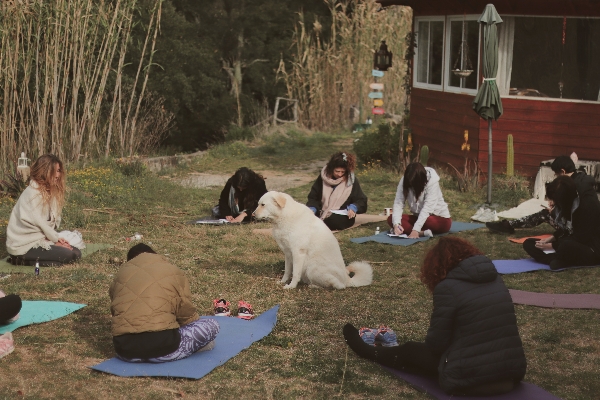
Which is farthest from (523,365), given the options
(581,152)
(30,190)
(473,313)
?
(581,152)

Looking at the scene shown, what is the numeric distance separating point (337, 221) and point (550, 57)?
19.3 feet

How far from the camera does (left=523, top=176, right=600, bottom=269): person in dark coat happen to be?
8.67 metres

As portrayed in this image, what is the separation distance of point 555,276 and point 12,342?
567cm

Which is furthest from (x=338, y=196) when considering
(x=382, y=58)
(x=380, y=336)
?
(x=382, y=58)

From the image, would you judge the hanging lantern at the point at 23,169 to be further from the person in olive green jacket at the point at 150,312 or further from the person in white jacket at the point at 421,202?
the person in olive green jacket at the point at 150,312

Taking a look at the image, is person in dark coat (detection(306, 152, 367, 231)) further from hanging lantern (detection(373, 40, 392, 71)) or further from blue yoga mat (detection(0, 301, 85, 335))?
hanging lantern (detection(373, 40, 392, 71))

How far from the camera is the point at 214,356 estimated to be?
237 inches

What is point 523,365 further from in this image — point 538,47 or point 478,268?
point 538,47

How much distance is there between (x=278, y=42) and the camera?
1148 inches

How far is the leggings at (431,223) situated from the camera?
10836 millimetres

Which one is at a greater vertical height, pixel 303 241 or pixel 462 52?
pixel 462 52

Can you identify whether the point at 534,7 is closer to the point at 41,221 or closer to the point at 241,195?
the point at 241,195

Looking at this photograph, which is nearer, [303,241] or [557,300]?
[557,300]

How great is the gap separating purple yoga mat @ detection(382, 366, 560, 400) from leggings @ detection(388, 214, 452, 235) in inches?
207
